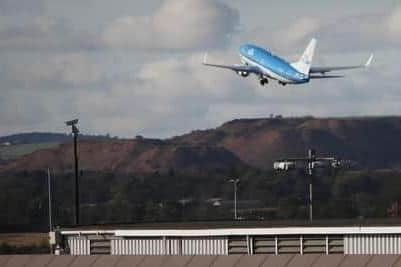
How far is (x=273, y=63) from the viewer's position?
178m

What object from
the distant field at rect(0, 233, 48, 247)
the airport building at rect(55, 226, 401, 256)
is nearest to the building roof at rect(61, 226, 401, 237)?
the airport building at rect(55, 226, 401, 256)

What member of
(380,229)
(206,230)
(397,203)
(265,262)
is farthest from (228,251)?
(397,203)

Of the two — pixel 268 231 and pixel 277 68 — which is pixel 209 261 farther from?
pixel 277 68

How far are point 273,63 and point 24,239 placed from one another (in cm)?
2883

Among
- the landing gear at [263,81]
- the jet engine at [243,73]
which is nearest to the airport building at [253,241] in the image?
the landing gear at [263,81]

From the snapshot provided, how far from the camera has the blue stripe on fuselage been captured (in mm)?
174225

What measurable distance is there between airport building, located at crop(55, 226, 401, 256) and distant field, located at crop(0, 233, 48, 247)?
72.6 metres

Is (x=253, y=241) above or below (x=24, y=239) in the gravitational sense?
above

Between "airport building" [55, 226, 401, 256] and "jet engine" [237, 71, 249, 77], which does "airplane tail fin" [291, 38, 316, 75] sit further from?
"airport building" [55, 226, 401, 256]

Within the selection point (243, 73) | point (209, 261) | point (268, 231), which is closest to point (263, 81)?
point (243, 73)

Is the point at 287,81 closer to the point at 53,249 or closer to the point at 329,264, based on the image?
the point at 53,249

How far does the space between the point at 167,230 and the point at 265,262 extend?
1818 centimetres

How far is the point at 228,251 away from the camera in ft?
302

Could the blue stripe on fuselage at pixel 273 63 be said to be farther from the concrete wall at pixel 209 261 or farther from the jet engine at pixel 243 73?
the concrete wall at pixel 209 261
